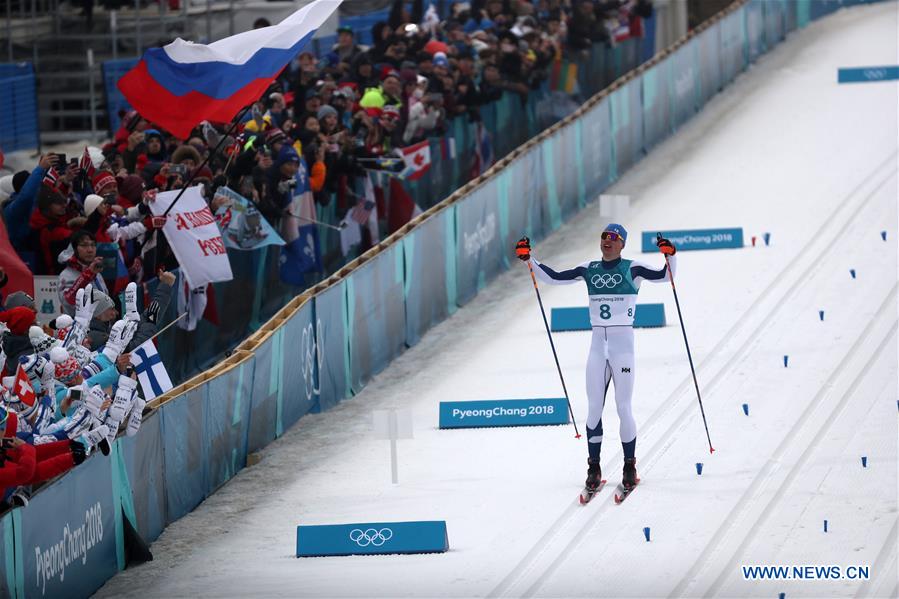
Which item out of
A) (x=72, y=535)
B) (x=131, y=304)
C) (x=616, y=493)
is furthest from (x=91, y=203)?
(x=616, y=493)

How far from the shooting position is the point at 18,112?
2277 centimetres

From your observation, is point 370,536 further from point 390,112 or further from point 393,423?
point 390,112

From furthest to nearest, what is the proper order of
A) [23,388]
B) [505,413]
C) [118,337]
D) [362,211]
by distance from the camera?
[362,211] → [505,413] → [118,337] → [23,388]

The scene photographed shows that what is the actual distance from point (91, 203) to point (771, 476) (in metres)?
5.77

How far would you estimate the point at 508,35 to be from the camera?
2327 centimetres

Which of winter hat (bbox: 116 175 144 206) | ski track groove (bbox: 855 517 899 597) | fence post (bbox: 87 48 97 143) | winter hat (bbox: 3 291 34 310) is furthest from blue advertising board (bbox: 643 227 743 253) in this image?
winter hat (bbox: 3 291 34 310)

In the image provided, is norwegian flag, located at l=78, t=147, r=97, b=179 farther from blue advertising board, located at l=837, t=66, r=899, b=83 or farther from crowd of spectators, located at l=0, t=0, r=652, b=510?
blue advertising board, located at l=837, t=66, r=899, b=83

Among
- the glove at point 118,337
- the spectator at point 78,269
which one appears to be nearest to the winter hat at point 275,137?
the spectator at point 78,269

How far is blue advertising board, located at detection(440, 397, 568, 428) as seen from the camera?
15.2 meters

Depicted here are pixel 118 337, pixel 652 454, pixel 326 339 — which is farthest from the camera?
pixel 326 339

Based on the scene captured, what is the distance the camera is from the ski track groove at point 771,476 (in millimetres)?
11305

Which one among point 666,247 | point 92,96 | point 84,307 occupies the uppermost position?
point 92,96

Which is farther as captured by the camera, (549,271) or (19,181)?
(19,181)

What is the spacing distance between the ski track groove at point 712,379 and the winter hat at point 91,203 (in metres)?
4.51
